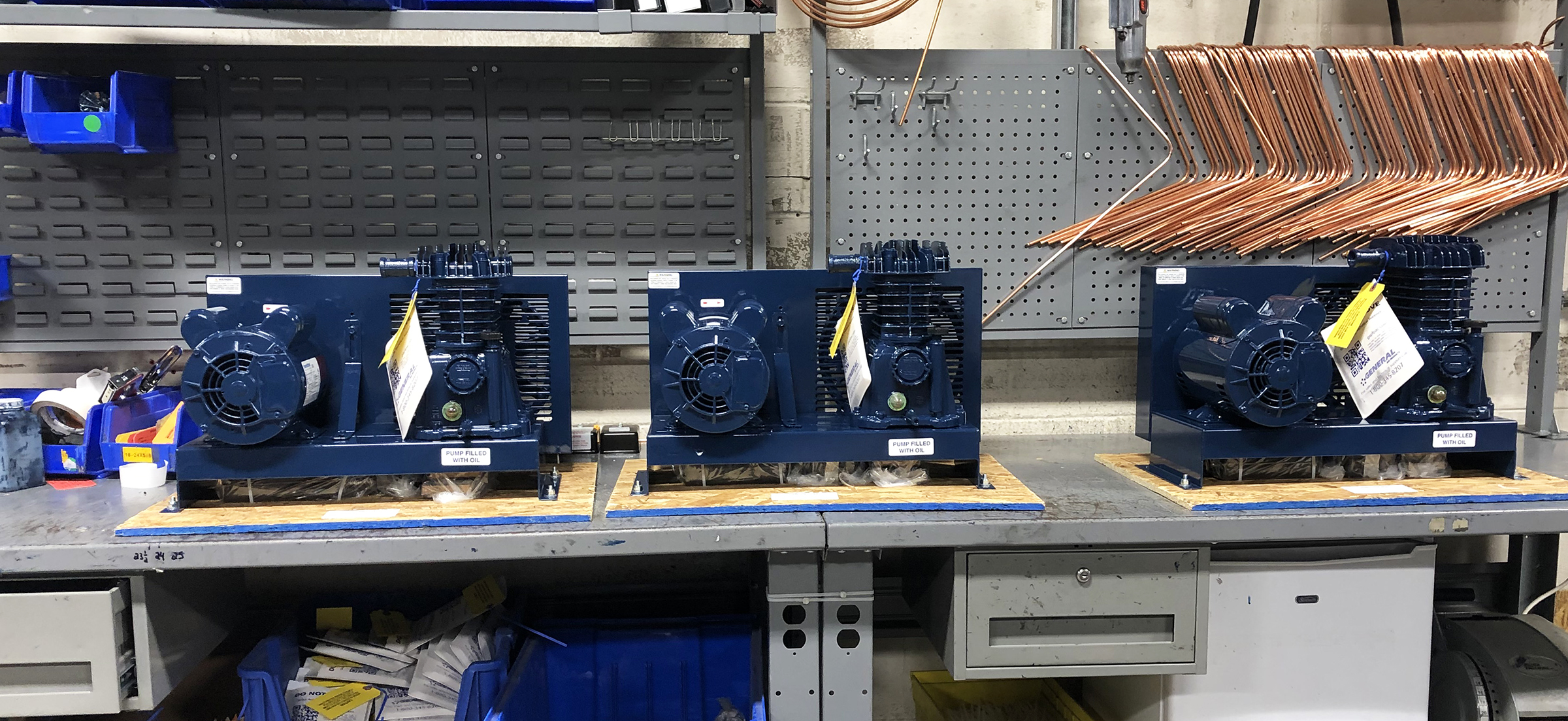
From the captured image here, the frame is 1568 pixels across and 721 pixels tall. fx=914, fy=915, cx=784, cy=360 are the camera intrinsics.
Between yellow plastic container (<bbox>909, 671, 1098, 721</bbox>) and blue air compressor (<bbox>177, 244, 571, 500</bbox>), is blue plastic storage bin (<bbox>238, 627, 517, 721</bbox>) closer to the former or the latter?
blue air compressor (<bbox>177, 244, 571, 500</bbox>)

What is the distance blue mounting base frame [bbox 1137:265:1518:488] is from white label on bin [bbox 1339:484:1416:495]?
6cm

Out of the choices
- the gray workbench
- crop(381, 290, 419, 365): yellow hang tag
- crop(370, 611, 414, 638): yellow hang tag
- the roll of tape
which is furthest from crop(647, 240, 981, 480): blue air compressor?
the roll of tape

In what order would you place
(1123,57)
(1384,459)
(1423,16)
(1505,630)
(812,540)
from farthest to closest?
1. (1423,16)
2. (1123,57)
3. (1505,630)
4. (1384,459)
5. (812,540)

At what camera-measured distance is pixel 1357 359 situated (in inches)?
66.8

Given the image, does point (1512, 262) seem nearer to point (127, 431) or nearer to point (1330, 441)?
point (1330, 441)

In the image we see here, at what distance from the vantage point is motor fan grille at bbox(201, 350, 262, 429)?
1.50 metres

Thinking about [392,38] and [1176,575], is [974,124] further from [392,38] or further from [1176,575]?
[392,38]

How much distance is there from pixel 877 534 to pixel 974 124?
1.08m

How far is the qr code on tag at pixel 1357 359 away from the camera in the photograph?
1.69 meters

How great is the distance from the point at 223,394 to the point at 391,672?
0.74 m

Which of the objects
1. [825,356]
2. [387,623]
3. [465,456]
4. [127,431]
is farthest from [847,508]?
[127,431]

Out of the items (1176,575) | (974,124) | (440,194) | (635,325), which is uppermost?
(974,124)

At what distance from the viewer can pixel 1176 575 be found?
160cm

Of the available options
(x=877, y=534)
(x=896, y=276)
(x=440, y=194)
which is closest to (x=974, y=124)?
(x=896, y=276)
